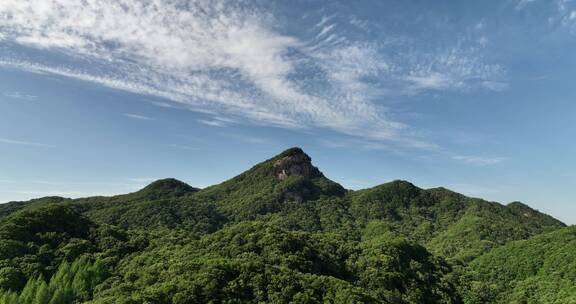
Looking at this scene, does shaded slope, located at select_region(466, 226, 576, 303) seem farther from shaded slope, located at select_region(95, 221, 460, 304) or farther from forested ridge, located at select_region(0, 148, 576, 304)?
shaded slope, located at select_region(95, 221, 460, 304)

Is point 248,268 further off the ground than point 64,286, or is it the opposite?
point 248,268

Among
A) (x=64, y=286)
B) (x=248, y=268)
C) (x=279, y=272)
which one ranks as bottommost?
(x=64, y=286)

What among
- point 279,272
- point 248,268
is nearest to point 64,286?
point 248,268

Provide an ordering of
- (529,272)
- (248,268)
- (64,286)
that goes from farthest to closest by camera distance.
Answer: (529,272)
(248,268)
(64,286)

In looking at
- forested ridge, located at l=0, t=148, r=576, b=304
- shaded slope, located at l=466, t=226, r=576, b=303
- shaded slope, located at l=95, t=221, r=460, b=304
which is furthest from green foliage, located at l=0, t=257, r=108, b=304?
shaded slope, located at l=466, t=226, r=576, b=303

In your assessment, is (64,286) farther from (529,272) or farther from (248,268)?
(529,272)

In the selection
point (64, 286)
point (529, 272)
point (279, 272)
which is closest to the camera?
point (64, 286)

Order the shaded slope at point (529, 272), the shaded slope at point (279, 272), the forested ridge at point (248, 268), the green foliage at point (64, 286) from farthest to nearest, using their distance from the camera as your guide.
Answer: the shaded slope at point (529, 272)
the forested ridge at point (248, 268)
the green foliage at point (64, 286)
the shaded slope at point (279, 272)

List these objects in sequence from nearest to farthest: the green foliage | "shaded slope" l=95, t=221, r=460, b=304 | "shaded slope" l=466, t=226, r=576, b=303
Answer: "shaded slope" l=95, t=221, r=460, b=304 < the green foliage < "shaded slope" l=466, t=226, r=576, b=303

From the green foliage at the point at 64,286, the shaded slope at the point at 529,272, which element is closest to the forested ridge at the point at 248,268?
the green foliage at the point at 64,286

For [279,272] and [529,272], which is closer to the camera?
[279,272]

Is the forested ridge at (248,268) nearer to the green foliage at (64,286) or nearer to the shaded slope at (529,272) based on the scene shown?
the green foliage at (64,286)

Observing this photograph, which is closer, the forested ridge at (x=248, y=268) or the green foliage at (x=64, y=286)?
the green foliage at (x=64, y=286)
